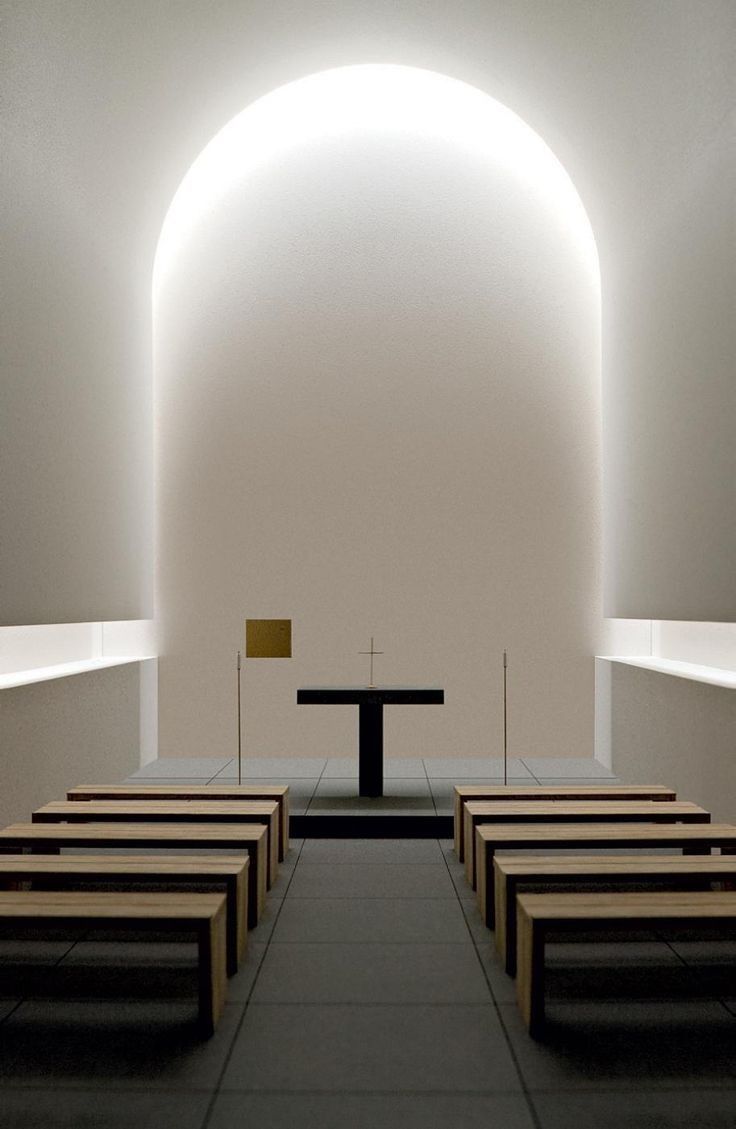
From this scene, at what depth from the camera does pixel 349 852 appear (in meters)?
5.27

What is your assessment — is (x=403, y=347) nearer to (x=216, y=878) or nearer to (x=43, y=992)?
(x=216, y=878)

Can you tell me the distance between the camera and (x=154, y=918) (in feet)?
9.95

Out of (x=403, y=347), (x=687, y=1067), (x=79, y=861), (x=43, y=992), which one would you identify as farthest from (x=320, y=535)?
(x=687, y=1067)

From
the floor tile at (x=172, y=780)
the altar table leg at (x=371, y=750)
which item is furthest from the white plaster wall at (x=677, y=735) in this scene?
the floor tile at (x=172, y=780)

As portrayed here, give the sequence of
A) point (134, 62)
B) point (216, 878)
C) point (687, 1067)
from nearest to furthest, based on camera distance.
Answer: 1. point (687, 1067)
2. point (216, 878)
3. point (134, 62)

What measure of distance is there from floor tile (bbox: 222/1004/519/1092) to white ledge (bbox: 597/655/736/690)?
2585mm

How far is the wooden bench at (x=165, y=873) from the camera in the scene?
3.48 meters

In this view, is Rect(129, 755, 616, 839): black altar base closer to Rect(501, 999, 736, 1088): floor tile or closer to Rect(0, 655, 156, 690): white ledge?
Rect(0, 655, 156, 690): white ledge

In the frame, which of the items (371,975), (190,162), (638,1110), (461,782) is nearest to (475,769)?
(461,782)

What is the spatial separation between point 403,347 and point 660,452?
2501mm

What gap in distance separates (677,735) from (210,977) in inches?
145

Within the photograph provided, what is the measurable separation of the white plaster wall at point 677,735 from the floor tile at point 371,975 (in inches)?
80.2

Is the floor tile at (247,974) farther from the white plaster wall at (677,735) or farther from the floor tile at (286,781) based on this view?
the white plaster wall at (677,735)

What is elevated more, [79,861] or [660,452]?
[660,452]
